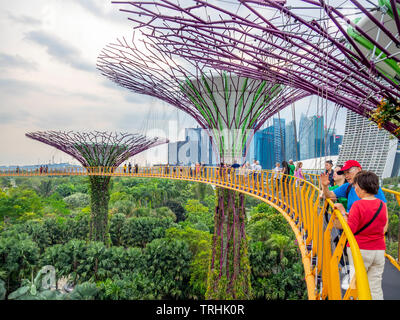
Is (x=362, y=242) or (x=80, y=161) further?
(x=80, y=161)

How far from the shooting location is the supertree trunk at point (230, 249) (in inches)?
571

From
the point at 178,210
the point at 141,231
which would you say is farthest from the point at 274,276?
the point at 178,210

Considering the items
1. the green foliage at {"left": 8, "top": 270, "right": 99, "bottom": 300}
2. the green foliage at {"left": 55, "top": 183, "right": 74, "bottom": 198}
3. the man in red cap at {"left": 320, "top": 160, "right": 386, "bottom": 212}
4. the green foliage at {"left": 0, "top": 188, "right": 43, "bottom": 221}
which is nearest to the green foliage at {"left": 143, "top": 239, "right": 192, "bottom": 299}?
the green foliage at {"left": 8, "top": 270, "right": 99, "bottom": 300}

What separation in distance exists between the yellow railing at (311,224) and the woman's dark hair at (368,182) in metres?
0.31

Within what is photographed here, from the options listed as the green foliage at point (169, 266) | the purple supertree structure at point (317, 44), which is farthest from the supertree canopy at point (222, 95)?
the green foliage at point (169, 266)

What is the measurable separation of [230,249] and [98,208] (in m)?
11.3

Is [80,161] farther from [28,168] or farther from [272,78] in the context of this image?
[272,78]

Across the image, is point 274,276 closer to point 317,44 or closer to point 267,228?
point 267,228

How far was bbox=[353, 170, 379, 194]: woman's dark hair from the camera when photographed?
2260 mm

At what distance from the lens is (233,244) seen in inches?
573

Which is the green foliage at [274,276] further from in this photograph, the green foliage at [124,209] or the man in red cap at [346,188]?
the man in red cap at [346,188]
